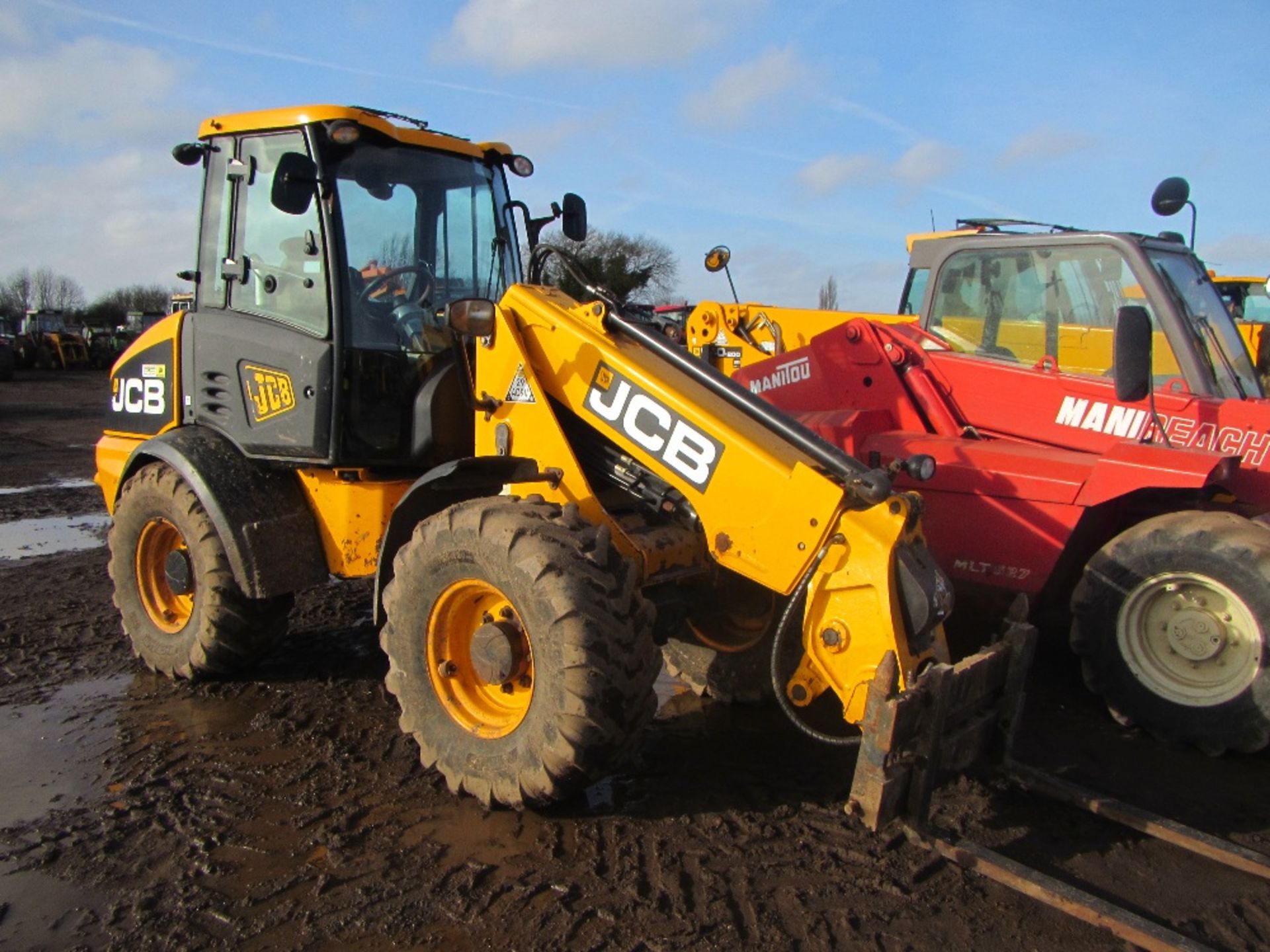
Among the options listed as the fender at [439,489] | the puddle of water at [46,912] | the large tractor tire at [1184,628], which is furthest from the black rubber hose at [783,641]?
the puddle of water at [46,912]

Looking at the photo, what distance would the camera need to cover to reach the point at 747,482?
362 cm

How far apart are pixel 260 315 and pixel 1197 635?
447cm

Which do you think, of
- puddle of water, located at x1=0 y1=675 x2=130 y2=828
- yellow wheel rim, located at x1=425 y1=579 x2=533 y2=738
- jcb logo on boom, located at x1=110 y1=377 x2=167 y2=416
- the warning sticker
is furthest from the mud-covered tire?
jcb logo on boom, located at x1=110 y1=377 x2=167 y2=416

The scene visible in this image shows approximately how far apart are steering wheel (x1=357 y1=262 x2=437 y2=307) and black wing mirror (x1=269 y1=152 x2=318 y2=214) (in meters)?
0.46

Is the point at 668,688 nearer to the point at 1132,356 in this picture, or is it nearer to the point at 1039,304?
the point at 1132,356

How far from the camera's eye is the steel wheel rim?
450 cm

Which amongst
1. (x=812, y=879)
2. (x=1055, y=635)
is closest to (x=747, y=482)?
(x=812, y=879)

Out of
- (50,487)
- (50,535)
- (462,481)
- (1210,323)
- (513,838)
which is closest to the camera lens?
(513,838)

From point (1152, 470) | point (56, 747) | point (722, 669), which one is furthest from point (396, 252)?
point (1152, 470)

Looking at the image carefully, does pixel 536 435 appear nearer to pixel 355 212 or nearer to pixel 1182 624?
pixel 355 212

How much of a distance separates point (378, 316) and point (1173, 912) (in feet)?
12.4

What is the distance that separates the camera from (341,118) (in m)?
4.45

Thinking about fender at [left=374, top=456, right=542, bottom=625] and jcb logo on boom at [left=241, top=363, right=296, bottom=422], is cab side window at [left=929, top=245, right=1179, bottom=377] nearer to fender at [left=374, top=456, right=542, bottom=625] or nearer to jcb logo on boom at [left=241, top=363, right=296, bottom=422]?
fender at [left=374, top=456, right=542, bottom=625]

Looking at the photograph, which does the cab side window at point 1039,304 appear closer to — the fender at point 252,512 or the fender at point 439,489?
the fender at point 439,489
